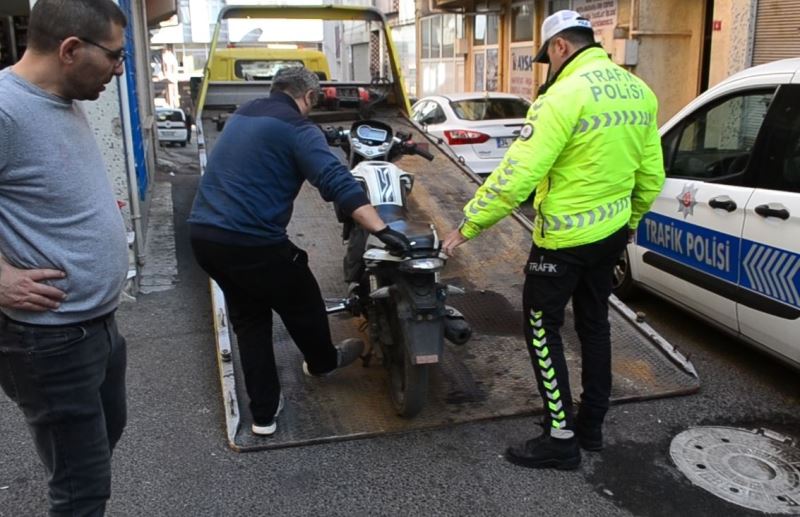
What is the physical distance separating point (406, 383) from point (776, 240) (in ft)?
6.54

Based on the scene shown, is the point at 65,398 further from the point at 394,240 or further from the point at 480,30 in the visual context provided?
the point at 480,30

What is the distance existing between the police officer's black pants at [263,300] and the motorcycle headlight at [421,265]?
53 cm

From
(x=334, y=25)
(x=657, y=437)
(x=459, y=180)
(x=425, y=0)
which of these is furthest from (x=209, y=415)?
(x=334, y=25)

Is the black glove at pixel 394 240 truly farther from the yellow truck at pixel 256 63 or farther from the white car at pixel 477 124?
the yellow truck at pixel 256 63

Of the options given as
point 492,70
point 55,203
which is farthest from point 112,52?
point 492,70

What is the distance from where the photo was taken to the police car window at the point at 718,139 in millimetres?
4340

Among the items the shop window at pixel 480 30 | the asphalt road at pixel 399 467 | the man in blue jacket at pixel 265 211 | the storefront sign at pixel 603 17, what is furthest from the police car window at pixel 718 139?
the shop window at pixel 480 30

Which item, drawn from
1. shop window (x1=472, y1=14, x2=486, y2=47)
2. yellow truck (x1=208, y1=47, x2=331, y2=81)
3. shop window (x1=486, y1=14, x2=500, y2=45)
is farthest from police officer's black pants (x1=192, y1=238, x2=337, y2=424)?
shop window (x1=472, y1=14, x2=486, y2=47)

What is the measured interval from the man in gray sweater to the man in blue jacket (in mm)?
1065

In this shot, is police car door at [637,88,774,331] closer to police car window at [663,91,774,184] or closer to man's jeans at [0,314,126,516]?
police car window at [663,91,774,184]

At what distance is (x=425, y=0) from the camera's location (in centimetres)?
2280

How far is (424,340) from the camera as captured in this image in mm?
3375

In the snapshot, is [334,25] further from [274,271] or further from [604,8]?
[274,271]

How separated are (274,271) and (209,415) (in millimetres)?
1064
